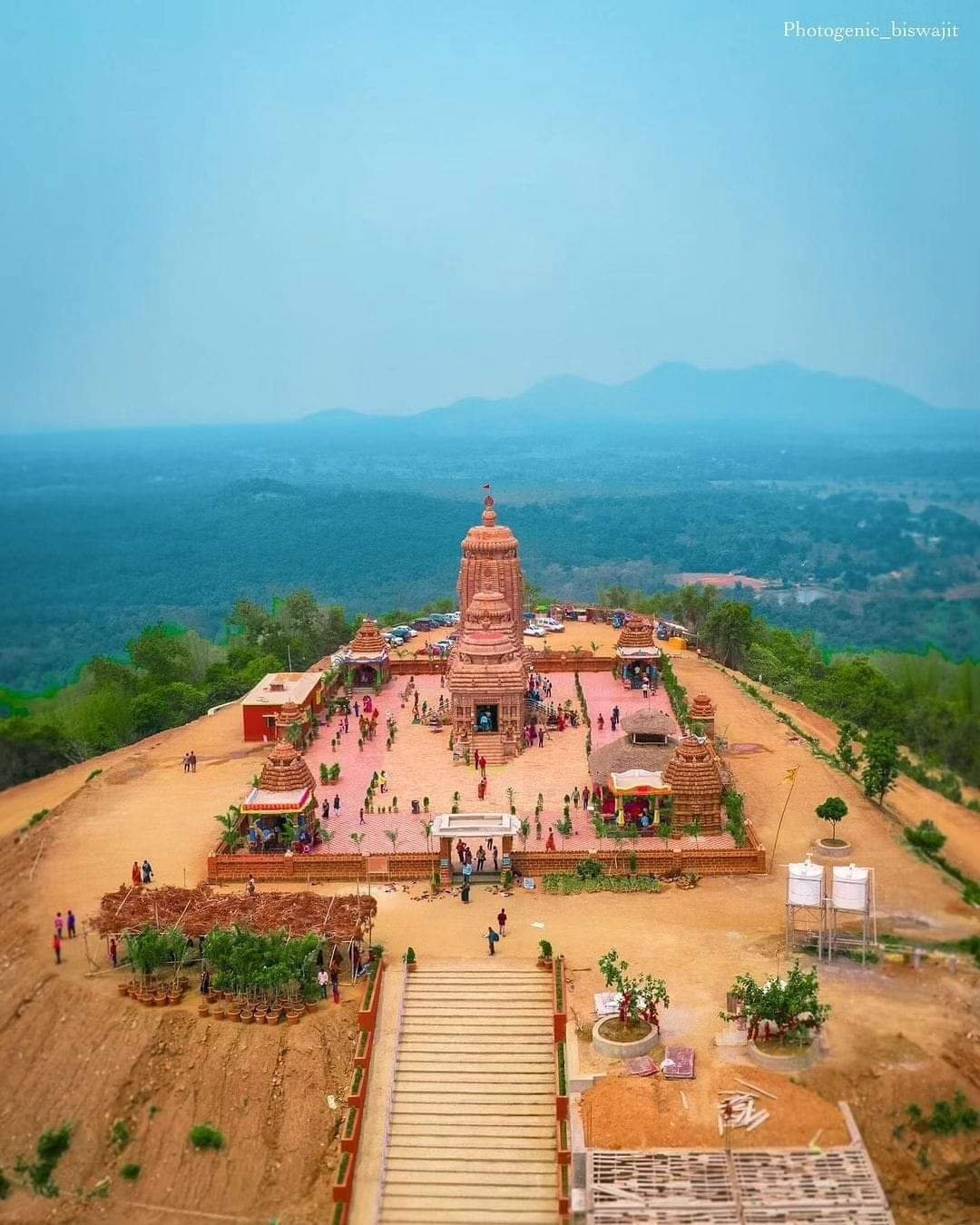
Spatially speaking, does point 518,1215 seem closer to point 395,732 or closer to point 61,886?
point 61,886

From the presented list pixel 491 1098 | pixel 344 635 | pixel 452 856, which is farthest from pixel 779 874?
pixel 344 635

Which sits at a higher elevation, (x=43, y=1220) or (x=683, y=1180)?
(x=683, y=1180)

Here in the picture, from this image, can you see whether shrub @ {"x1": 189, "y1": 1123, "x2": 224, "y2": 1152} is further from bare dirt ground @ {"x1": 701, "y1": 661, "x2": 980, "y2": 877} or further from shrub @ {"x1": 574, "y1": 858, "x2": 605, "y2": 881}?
bare dirt ground @ {"x1": 701, "y1": 661, "x2": 980, "y2": 877}

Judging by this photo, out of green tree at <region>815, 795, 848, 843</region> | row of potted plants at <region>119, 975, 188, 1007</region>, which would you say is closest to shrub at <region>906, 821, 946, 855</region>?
green tree at <region>815, 795, 848, 843</region>

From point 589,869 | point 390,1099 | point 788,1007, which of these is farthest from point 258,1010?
point 788,1007

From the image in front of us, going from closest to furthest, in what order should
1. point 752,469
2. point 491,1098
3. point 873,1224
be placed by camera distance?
1. point 873,1224
2. point 491,1098
3. point 752,469

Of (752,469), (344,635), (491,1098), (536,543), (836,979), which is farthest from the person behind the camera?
(752,469)

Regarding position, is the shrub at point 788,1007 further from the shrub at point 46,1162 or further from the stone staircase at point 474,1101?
the shrub at point 46,1162

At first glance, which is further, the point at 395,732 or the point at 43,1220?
the point at 395,732
